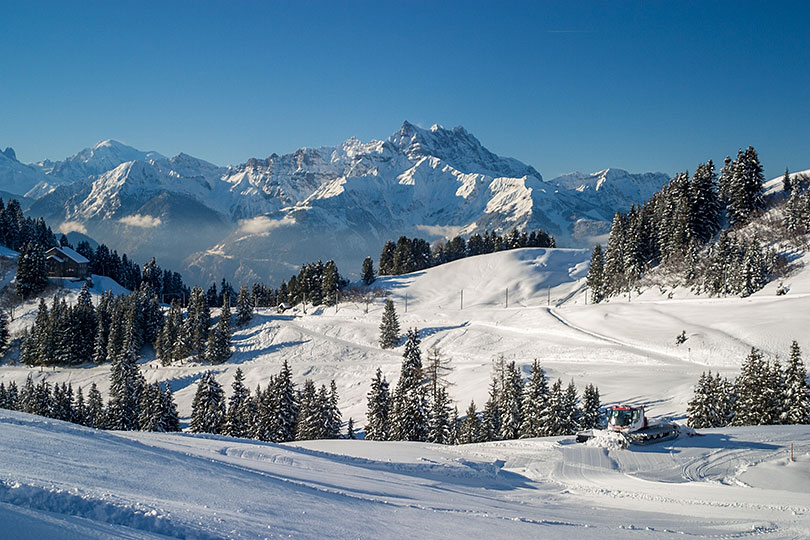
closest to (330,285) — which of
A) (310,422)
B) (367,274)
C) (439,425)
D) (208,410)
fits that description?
(367,274)

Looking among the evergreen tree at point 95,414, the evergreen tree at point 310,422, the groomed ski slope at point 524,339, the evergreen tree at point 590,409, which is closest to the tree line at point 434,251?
the groomed ski slope at point 524,339

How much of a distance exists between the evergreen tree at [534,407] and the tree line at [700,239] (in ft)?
153

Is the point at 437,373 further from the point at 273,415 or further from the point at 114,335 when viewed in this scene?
the point at 114,335

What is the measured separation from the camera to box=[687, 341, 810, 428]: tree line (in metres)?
30.9

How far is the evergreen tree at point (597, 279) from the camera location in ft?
316

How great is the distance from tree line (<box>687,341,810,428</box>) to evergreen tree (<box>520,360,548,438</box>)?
9.72m

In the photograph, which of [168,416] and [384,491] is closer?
[384,491]

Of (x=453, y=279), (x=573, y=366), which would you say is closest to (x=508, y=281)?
(x=453, y=279)

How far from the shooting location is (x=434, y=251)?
156m

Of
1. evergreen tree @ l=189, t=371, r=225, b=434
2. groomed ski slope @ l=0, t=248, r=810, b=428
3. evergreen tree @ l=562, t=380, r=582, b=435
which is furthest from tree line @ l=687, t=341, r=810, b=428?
evergreen tree @ l=189, t=371, r=225, b=434

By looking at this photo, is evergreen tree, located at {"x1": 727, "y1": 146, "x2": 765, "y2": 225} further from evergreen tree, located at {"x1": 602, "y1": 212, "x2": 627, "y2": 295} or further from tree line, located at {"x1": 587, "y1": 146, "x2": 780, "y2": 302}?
evergreen tree, located at {"x1": 602, "y1": 212, "x2": 627, "y2": 295}

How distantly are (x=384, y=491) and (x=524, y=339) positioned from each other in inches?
2647

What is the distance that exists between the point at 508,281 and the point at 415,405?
86534mm

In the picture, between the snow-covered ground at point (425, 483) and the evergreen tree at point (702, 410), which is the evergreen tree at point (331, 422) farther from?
the evergreen tree at point (702, 410)
